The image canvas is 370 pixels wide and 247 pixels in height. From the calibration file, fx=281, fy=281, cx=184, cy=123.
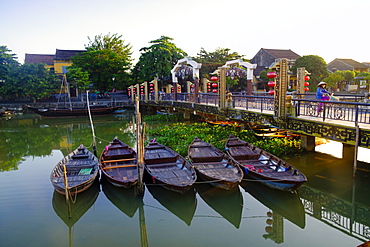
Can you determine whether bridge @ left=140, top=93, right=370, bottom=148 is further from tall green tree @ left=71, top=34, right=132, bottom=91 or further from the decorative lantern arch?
tall green tree @ left=71, top=34, right=132, bottom=91

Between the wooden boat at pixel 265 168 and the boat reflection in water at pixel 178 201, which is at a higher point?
the wooden boat at pixel 265 168

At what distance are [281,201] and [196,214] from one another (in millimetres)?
2490

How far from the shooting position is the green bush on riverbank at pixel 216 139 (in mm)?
12031

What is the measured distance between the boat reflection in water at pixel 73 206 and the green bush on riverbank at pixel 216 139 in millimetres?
4450

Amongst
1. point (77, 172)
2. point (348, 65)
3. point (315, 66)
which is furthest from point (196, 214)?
point (348, 65)

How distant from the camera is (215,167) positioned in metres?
9.16

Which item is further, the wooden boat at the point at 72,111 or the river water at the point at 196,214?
the wooden boat at the point at 72,111

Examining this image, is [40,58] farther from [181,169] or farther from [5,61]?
[181,169]

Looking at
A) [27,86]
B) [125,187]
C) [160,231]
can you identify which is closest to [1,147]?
[125,187]

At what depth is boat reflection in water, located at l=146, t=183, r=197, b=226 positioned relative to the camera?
7.40 metres

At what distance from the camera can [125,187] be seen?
8.18 metres

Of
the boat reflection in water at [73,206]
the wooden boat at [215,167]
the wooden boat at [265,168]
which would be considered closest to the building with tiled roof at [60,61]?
the wooden boat at [215,167]

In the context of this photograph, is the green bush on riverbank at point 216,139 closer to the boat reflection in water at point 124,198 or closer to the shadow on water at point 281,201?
the shadow on water at point 281,201

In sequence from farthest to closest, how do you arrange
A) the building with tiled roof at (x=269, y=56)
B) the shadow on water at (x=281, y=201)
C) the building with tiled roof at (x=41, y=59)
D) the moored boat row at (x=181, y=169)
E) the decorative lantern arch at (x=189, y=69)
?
the building with tiled roof at (x=41, y=59)
the building with tiled roof at (x=269, y=56)
the decorative lantern arch at (x=189, y=69)
the moored boat row at (x=181, y=169)
the shadow on water at (x=281, y=201)
